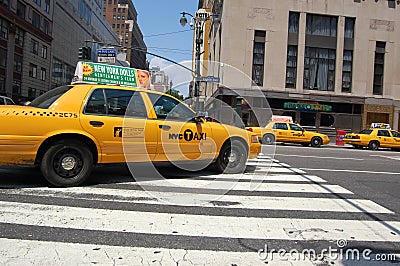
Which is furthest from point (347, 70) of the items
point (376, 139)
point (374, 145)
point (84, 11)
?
point (84, 11)

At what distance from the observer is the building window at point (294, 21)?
33.3 meters

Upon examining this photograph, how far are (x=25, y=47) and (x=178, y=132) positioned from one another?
4649 centimetres

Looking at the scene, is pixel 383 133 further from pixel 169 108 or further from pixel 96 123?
pixel 96 123

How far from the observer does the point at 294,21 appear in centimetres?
3334

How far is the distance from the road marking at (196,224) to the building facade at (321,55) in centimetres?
2802

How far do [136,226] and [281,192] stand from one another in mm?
3219

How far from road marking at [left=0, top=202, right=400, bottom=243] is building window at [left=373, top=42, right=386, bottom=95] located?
32503mm

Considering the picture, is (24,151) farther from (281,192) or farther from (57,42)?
(57,42)

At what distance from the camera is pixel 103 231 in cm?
421

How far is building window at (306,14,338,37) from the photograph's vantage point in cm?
3350

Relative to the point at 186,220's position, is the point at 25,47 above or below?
above

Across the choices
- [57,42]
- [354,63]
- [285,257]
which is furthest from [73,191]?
[57,42]

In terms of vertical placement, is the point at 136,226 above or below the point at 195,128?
below

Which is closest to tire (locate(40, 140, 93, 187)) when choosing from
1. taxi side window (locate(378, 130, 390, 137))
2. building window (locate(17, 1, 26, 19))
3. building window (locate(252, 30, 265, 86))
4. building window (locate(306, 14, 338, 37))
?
taxi side window (locate(378, 130, 390, 137))
